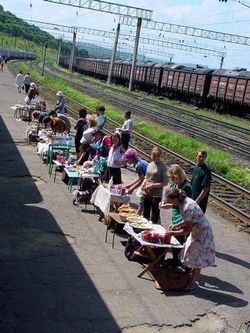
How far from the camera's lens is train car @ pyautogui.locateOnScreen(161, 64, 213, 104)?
142 feet

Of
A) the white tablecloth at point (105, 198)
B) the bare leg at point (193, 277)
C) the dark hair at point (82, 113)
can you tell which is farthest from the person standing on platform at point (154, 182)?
the dark hair at point (82, 113)

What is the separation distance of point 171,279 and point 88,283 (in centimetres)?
118

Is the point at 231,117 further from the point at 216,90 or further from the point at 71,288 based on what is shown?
the point at 71,288

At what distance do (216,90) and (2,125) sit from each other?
23816mm

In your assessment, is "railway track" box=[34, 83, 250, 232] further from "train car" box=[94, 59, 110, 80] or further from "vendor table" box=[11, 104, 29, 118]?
"train car" box=[94, 59, 110, 80]

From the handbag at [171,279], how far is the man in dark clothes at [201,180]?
4.77 ft

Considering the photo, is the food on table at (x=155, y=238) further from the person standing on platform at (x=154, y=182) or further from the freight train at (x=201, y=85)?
the freight train at (x=201, y=85)

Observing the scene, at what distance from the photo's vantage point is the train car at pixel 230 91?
36.7 meters

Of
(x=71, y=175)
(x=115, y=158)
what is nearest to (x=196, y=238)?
(x=115, y=158)

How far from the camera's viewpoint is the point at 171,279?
7465mm

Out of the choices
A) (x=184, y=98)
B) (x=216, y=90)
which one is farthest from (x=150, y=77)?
(x=216, y=90)

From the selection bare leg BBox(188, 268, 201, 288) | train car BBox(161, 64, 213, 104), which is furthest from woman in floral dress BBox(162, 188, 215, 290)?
train car BBox(161, 64, 213, 104)

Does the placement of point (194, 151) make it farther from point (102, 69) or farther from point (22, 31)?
point (22, 31)

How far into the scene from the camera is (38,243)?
858 centimetres
